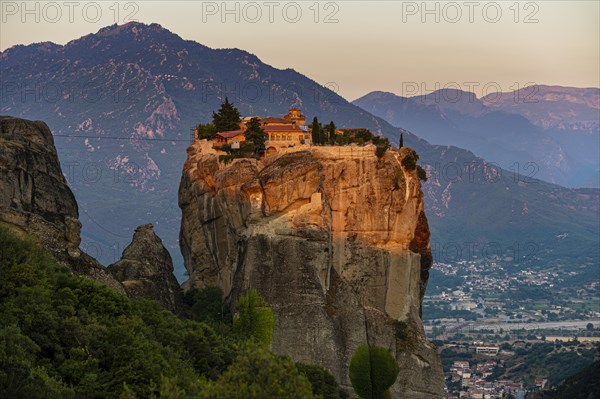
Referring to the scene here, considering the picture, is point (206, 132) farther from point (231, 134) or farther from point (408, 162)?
point (408, 162)

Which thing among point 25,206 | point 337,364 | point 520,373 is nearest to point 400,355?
point 337,364

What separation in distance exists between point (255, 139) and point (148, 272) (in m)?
10.4

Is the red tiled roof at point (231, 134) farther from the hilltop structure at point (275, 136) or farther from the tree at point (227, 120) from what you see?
the tree at point (227, 120)

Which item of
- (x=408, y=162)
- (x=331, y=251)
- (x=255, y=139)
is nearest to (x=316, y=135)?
(x=255, y=139)

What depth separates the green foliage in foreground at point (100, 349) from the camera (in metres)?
37.1

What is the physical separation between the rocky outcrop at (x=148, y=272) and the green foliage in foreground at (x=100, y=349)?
9.01m

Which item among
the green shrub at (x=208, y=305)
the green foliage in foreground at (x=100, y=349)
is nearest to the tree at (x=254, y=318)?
the green shrub at (x=208, y=305)

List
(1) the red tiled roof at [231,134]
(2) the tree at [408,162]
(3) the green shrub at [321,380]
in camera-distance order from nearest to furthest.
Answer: (3) the green shrub at [321,380] → (2) the tree at [408,162] → (1) the red tiled roof at [231,134]

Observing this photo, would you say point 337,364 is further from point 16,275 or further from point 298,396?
point 298,396

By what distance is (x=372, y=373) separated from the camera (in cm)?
6869

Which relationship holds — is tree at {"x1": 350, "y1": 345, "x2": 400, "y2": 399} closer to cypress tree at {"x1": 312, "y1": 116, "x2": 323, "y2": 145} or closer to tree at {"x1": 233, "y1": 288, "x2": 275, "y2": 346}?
tree at {"x1": 233, "y1": 288, "x2": 275, "y2": 346}

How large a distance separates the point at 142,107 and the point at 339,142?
11927cm

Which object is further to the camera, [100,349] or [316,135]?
[316,135]

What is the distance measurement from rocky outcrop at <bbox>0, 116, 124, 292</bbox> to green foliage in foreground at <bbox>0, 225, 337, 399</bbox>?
2425 millimetres
